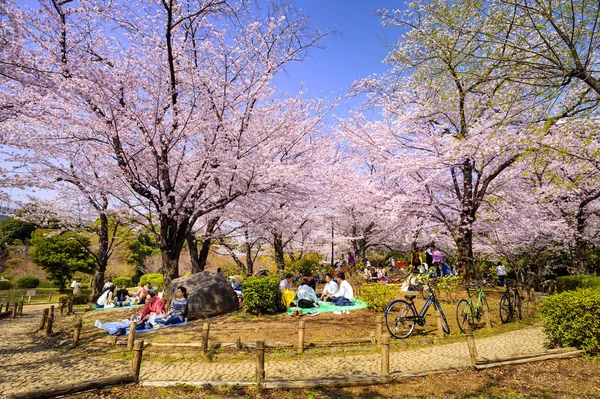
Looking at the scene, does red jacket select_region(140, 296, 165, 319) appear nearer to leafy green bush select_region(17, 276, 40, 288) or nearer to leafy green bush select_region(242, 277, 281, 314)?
leafy green bush select_region(242, 277, 281, 314)

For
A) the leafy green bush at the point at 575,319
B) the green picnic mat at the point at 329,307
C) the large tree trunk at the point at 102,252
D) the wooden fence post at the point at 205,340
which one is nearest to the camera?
the leafy green bush at the point at 575,319

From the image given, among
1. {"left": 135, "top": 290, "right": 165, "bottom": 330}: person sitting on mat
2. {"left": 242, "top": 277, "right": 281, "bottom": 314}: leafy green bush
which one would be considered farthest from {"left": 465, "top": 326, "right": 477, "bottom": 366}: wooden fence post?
{"left": 135, "top": 290, "right": 165, "bottom": 330}: person sitting on mat

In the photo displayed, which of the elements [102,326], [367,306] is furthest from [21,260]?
[367,306]

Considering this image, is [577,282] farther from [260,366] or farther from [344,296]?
[260,366]

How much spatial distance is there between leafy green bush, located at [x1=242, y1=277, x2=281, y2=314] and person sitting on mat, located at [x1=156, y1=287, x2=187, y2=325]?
188cm

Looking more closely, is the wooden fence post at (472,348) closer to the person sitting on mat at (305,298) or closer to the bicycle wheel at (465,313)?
the bicycle wheel at (465,313)

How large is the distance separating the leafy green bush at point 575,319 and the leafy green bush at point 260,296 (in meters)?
6.92

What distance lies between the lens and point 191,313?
10.1 meters

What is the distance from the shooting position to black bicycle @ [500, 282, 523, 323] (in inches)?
356

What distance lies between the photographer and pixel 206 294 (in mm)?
10547

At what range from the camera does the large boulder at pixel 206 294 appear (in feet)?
33.6

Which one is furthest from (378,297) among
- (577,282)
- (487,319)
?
(577,282)

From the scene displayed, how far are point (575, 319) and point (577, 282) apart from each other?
23.6 feet

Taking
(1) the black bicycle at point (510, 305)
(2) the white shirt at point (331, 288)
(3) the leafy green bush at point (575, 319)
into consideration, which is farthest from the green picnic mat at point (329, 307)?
(3) the leafy green bush at point (575, 319)
